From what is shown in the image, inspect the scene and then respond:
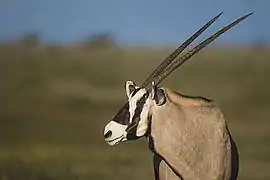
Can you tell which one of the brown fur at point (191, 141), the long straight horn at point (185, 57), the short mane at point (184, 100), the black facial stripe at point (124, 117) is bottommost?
the brown fur at point (191, 141)

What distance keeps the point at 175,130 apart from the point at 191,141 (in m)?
0.05

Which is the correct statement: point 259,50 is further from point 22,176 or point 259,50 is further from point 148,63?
point 22,176

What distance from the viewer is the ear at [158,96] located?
5.32ft

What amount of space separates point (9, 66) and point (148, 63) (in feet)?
2.28

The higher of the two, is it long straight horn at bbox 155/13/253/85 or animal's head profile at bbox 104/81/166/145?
long straight horn at bbox 155/13/253/85

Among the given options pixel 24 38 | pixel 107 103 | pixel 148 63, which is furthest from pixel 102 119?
pixel 24 38

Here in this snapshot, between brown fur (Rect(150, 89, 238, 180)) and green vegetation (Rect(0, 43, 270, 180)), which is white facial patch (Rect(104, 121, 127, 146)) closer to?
brown fur (Rect(150, 89, 238, 180))

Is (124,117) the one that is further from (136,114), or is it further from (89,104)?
(89,104)

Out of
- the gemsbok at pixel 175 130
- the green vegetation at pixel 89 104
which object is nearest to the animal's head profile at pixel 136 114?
the gemsbok at pixel 175 130

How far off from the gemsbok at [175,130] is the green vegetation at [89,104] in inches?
51.3

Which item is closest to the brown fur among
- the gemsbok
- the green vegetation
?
the gemsbok

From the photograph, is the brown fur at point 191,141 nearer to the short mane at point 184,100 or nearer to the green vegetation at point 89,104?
the short mane at point 184,100

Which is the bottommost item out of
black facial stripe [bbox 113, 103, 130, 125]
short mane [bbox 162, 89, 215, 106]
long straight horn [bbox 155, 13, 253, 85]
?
black facial stripe [bbox 113, 103, 130, 125]

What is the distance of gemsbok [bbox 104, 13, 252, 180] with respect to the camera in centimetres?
163
